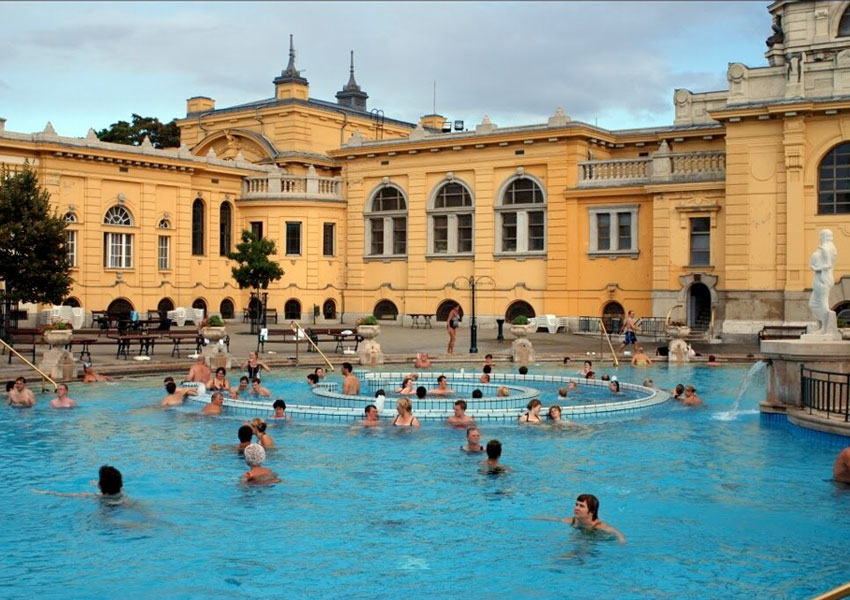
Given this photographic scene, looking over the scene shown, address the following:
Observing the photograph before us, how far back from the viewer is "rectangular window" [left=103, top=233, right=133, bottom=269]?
135ft

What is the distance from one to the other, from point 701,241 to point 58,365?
2413 cm

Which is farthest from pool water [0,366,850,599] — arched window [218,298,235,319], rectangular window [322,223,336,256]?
rectangular window [322,223,336,256]

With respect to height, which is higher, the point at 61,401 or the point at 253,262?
the point at 253,262

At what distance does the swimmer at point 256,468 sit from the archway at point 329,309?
34.2 meters

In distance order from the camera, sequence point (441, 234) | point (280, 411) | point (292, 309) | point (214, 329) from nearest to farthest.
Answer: point (280, 411) < point (214, 329) < point (441, 234) < point (292, 309)

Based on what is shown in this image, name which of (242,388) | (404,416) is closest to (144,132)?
(242,388)

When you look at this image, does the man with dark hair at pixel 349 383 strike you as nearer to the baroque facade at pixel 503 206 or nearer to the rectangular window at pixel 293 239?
the baroque facade at pixel 503 206

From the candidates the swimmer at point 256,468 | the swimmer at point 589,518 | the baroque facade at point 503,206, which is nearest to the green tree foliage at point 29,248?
the baroque facade at point 503,206

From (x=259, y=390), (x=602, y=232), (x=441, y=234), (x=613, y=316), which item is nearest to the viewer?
(x=259, y=390)

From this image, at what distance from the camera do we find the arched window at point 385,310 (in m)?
47.1

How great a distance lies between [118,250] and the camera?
41781 mm

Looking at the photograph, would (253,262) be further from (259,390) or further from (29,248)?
(259,390)

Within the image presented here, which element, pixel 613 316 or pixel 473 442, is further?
pixel 613 316

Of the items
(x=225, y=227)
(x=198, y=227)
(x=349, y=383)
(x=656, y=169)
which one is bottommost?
(x=349, y=383)
